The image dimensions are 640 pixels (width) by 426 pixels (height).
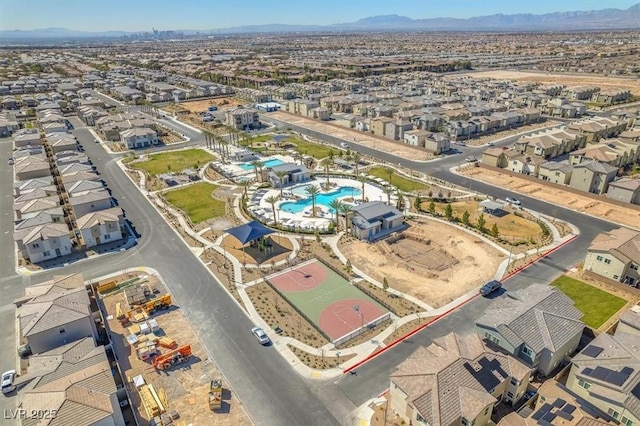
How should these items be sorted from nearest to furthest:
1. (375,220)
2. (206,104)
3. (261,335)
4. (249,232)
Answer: (261,335)
(249,232)
(375,220)
(206,104)

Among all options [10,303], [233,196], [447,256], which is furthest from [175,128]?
[447,256]

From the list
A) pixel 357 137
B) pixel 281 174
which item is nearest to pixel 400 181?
pixel 281 174

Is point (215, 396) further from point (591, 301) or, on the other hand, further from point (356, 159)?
point (356, 159)

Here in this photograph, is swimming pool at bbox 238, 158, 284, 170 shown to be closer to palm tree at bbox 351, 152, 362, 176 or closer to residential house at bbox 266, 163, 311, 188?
residential house at bbox 266, 163, 311, 188

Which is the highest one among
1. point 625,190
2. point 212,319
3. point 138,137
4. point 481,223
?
point 138,137

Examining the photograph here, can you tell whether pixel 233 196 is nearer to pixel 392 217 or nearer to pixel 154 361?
pixel 392 217

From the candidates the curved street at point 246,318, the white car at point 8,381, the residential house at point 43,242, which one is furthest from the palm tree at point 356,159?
the white car at point 8,381
